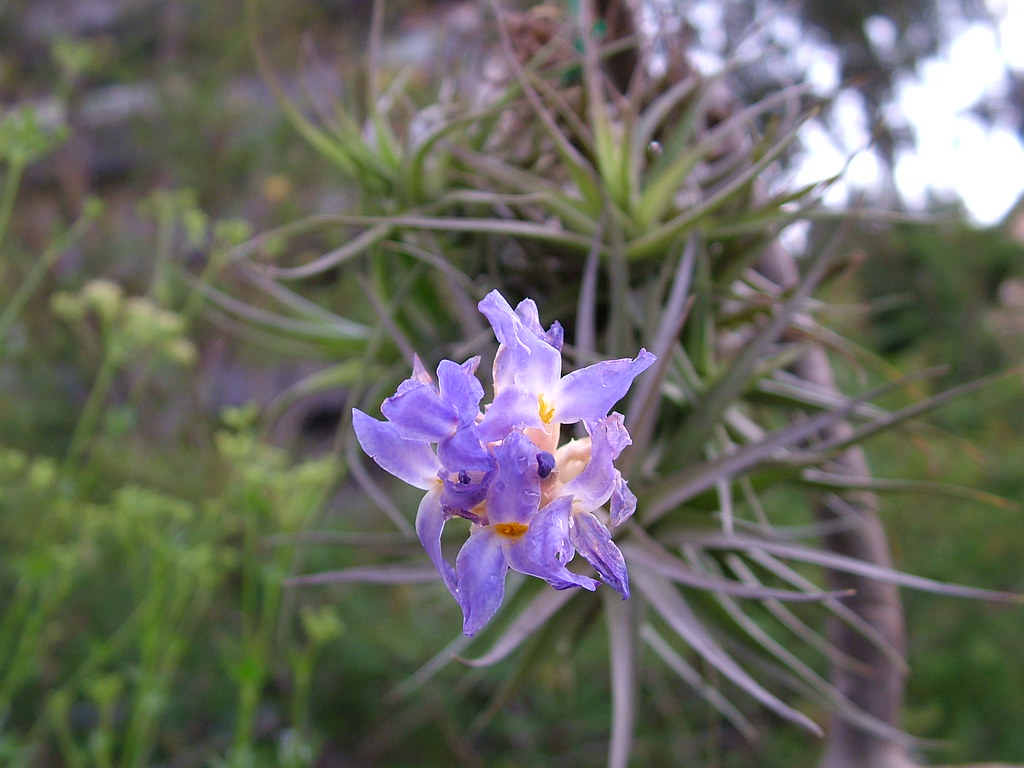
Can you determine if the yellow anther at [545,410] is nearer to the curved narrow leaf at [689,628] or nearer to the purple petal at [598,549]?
the purple petal at [598,549]

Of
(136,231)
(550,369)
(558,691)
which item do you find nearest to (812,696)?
(550,369)

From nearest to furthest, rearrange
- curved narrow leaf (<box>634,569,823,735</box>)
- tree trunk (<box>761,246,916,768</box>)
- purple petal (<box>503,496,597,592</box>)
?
1. purple petal (<box>503,496,597,592</box>)
2. curved narrow leaf (<box>634,569,823,735</box>)
3. tree trunk (<box>761,246,916,768</box>)

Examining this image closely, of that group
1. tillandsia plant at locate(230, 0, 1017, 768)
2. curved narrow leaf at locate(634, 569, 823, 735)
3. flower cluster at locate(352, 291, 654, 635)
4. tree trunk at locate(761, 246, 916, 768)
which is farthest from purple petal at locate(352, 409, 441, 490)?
tree trunk at locate(761, 246, 916, 768)

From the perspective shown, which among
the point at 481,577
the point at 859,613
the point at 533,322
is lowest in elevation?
the point at 859,613

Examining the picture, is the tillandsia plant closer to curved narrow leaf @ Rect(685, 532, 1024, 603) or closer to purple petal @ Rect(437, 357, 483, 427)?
curved narrow leaf @ Rect(685, 532, 1024, 603)

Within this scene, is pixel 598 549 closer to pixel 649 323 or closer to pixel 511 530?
pixel 511 530

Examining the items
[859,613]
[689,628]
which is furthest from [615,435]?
[859,613]
